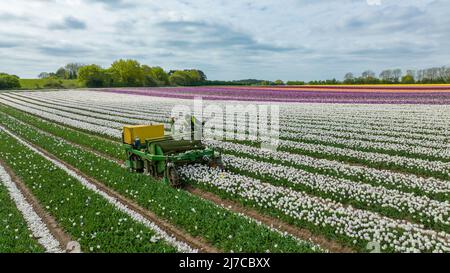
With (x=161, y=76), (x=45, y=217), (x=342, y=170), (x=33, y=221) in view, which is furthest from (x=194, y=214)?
(x=161, y=76)

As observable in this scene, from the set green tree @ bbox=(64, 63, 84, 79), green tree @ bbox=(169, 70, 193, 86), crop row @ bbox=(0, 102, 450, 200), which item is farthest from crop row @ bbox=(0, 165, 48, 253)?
green tree @ bbox=(64, 63, 84, 79)

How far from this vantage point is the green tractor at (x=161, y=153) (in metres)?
12.4

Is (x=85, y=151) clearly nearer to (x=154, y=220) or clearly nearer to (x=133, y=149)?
(x=133, y=149)

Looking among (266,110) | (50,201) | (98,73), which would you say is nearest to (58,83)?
(98,73)

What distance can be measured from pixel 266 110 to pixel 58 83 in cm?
10633

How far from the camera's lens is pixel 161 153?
12.7 meters

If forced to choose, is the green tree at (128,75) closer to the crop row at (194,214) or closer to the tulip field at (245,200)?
the tulip field at (245,200)

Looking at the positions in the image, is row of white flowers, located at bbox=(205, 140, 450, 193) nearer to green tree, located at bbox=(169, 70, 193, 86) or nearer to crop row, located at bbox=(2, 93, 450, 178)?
crop row, located at bbox=(2, 93, 450, 178)

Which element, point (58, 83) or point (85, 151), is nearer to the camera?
point (85, 151)

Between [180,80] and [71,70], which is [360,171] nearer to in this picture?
[180,80]

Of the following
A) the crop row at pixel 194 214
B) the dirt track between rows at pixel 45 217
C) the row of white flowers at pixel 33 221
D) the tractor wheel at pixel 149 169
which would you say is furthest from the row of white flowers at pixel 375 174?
the row of white flowers at pixel 33 221

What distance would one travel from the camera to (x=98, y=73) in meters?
122

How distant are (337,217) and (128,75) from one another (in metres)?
126
